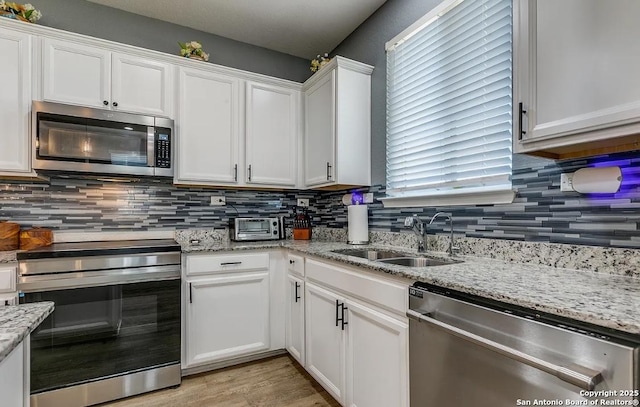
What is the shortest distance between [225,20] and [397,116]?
5.37ft

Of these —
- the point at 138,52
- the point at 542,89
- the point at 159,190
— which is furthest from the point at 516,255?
the point at 138,52

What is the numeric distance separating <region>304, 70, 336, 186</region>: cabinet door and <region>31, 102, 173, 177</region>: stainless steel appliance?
110 cm

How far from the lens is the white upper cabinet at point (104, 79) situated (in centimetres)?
212

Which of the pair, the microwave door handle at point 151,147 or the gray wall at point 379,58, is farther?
the gray wall at point 379,58

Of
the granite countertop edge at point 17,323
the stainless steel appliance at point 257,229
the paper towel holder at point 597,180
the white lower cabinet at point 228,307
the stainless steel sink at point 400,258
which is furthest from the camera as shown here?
the stainless steel appliance at point 257,229

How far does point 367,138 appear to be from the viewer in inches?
103

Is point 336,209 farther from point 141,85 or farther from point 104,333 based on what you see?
point 104,333

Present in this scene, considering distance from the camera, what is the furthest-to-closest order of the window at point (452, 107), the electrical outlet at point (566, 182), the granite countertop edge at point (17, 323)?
1. the window at point (452, 107)
2. the electrical outlet at point (566, 182)
3. the granite countertop edge at point (17, 323)

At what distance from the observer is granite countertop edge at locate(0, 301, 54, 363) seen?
606 mm

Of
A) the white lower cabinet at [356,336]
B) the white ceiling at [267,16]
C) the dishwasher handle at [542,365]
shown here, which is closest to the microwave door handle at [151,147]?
the white ceiling at [267,16]

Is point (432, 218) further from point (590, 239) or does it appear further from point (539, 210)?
point (590, 239)

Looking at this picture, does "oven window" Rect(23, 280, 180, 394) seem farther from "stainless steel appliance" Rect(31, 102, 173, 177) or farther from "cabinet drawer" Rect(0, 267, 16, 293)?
"stainless steel appliance" Rect(31, 102, 173, 177)

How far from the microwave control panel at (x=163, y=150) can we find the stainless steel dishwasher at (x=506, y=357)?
6.19 ft

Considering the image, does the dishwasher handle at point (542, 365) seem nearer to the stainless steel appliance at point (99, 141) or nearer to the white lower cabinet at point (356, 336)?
the white lower cabinet at point (356, 336)
